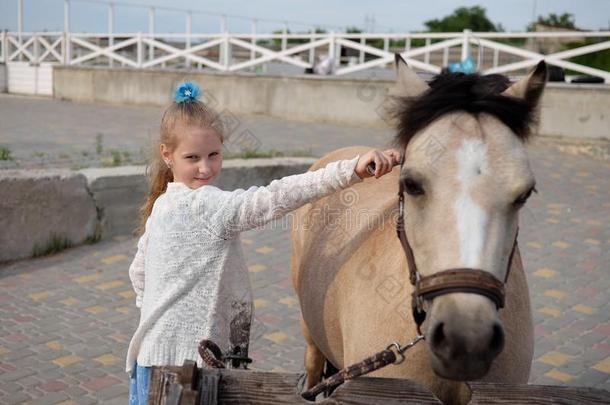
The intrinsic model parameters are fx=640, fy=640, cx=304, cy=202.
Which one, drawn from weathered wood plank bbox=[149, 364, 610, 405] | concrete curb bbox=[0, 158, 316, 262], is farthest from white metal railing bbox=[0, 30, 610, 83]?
weathered wood plank bbox=[149, 364, 610, 405]

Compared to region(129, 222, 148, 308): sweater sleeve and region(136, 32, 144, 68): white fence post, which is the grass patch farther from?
region(136, 32, 144, 68): white fence post

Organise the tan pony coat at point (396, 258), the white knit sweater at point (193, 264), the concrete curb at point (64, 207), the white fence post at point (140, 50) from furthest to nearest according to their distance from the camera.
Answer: the white fence post at point (140, 50) → the concrete curb at point (64, 207) → the white knit sweater at point (193, 264) → the tan pony coat at point (396, 258)

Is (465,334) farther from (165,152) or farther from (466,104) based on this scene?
(165,152)

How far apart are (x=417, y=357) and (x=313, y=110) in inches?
518

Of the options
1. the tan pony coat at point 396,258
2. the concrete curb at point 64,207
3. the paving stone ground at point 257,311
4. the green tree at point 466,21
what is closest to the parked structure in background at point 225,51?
the paving stone ground at point 257,311

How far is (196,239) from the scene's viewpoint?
260 centimetres

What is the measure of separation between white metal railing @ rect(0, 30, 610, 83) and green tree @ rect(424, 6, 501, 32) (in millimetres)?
33158

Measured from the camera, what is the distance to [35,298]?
5.51 meters

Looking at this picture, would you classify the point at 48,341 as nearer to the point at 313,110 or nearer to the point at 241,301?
the point at 241,301

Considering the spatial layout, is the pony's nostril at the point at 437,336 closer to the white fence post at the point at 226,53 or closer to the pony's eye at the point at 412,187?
the pony's eye at the point at 412,187

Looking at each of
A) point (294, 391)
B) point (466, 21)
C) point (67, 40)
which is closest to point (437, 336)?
point (294, 391)

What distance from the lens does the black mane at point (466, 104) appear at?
2203 mm

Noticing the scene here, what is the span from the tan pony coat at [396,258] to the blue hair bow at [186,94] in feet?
3.30

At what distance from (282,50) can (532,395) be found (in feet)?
54.0
